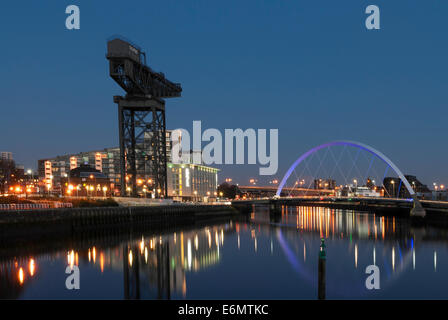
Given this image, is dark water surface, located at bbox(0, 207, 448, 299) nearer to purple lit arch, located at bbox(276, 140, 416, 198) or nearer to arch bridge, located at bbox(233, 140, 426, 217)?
arch bridge, located at bbox(233, 140, 426, 217)

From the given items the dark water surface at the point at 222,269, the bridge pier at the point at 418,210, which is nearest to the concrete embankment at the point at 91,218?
the dark water surface at the point at 222,269

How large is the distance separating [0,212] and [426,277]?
40.1 m

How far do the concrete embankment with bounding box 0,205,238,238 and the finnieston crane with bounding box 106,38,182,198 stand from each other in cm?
651

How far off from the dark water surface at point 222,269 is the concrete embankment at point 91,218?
170 inches

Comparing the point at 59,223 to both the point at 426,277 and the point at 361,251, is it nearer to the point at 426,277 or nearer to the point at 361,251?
the point at 361,251

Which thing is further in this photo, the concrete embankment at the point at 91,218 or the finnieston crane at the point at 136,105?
the finnieston crane at the point at 136,105

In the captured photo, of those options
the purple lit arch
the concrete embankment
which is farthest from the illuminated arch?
the concrete embankment

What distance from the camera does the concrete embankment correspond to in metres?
39.7

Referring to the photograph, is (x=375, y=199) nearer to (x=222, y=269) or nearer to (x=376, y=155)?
(x=376, y=155)

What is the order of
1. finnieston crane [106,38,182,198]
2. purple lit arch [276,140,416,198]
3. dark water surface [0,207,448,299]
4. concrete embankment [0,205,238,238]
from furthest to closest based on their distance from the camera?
1. purple lit arch [276,140,416,198]
2. finnieston crane [106,38,182,198]
3. concrete embankment [0,205,238,238]
4. dark water surface [0,207,448,299]

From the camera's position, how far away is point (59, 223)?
44.9 metres

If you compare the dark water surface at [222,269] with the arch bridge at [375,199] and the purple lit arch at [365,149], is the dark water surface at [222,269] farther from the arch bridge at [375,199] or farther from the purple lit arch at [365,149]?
the purple lit arch at [365,149]

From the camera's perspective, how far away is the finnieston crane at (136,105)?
6250 centimetres
